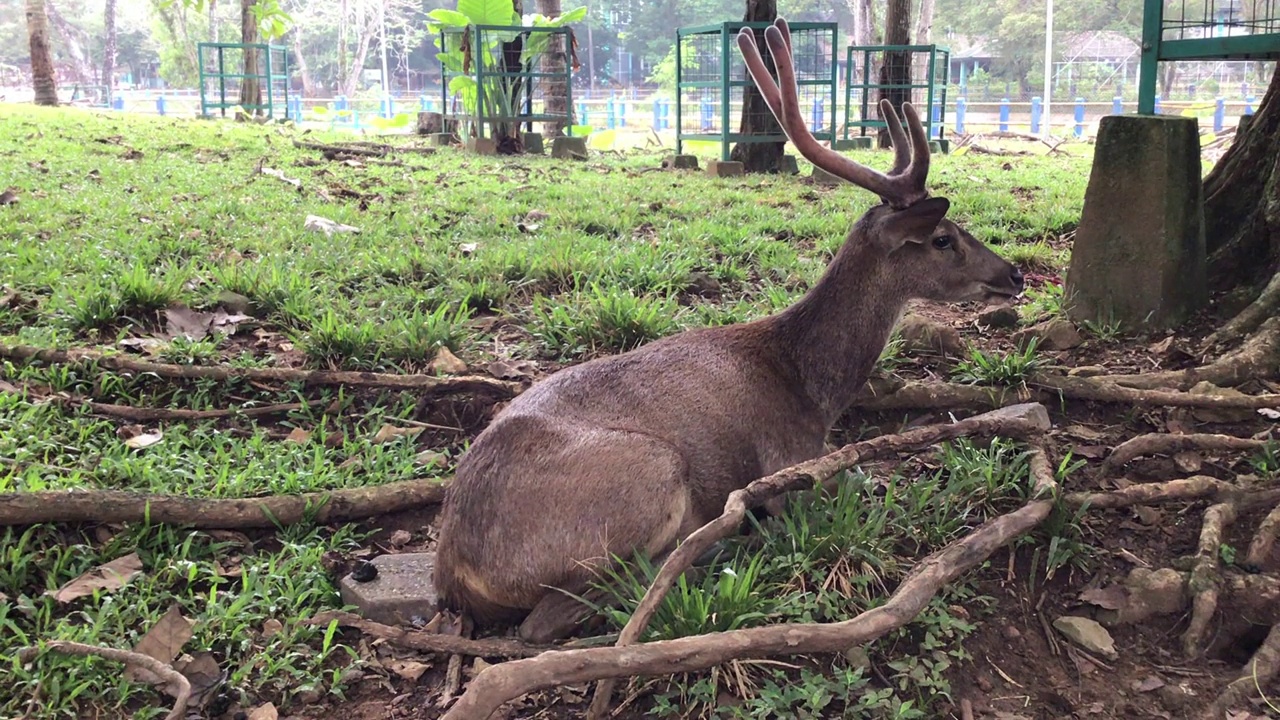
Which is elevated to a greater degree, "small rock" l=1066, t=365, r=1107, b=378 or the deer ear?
the deer ear

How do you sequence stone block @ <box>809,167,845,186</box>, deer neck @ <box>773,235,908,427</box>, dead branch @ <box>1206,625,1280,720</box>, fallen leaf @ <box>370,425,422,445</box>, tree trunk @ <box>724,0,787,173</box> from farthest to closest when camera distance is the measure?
tree trunk @ <box>724,0,787,173</box>
stone block @ <box>809,167,845,186</box>
fallen leaf @ <box>370,425,422,445</box>
deer neck @ <box>773,235,908,427</box>
dead branch @ <box>1206,625,1280,720</box>

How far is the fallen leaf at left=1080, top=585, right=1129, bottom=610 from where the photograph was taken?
10.4 feet

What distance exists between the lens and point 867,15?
105 feet

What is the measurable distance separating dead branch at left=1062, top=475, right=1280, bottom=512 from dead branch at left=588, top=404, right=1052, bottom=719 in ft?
1.38

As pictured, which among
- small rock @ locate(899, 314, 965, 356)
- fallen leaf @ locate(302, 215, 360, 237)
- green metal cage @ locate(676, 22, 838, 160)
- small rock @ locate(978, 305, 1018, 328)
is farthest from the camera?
green metal cage @ locate(676, 22, 838, 160)

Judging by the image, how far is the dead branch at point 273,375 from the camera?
15.3 feet

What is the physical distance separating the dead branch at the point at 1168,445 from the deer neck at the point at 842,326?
3.26ft

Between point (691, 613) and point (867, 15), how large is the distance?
31967 millimetres

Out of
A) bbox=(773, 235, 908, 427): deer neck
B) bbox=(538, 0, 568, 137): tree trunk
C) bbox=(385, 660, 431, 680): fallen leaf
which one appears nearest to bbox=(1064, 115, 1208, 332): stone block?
bbox=(773, 235, 908, 427): deer neck

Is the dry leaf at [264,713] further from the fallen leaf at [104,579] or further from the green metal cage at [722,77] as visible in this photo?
the green metal cage at [722,77]

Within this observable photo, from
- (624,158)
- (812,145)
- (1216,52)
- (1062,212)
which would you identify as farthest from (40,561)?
(624,158)

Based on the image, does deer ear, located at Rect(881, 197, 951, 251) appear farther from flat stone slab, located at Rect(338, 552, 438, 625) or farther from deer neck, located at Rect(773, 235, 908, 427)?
flat stone slab, located at Rect(338, 552, 438, 625)

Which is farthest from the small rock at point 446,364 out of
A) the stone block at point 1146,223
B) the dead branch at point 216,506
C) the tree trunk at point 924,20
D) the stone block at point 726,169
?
the tree trunk at point 924,20

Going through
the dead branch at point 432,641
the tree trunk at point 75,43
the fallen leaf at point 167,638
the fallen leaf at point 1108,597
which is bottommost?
the dead branch at point 432,641
